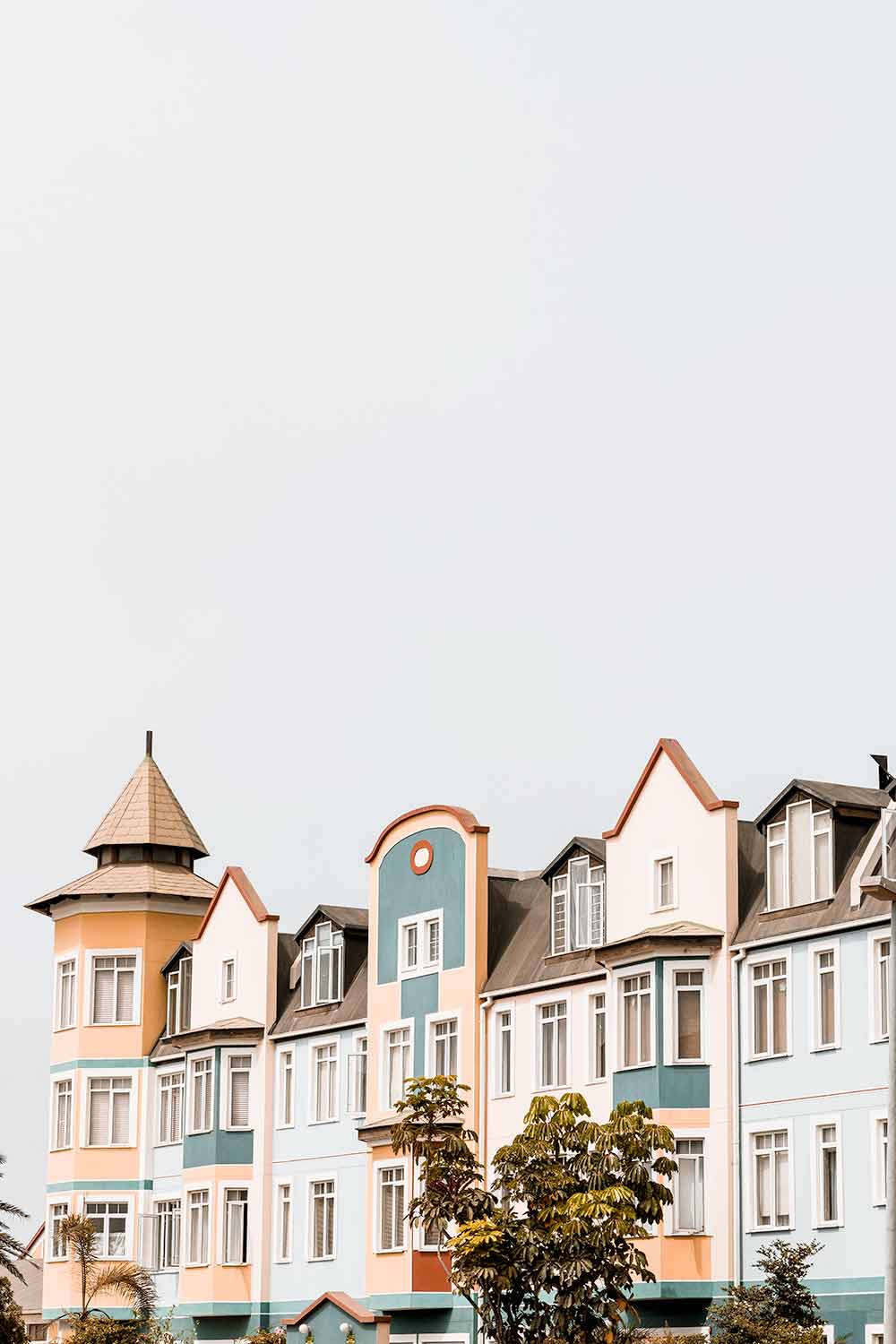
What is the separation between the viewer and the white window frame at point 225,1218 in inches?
2266

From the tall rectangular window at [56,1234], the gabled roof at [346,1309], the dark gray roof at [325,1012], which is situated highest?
the dark gray roof at [325,1012]

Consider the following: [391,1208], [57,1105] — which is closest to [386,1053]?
[391,1208]

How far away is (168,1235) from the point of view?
6056cm

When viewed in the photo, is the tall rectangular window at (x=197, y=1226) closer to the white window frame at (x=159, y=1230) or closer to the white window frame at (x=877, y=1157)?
the white window frame at (x=159, y=1230)

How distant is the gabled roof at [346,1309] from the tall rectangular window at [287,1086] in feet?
16.5

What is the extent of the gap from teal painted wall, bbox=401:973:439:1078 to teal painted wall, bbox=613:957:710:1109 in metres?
8.16

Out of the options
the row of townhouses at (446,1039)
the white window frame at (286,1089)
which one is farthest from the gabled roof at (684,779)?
the white window frame at (286,1089)

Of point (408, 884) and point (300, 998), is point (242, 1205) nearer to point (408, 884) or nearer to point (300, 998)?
point (300, 998)

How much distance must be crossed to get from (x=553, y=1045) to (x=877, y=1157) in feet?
32.1

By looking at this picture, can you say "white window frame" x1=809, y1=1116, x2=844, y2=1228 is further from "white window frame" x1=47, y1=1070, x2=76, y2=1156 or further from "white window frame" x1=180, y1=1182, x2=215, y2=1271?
"white window frame" x1=47, y1=1070, x2=76, y2=1156

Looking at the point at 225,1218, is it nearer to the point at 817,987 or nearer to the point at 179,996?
the point at 179,996

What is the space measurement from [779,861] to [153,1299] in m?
24.8

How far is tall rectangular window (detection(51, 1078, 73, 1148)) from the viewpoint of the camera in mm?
63688

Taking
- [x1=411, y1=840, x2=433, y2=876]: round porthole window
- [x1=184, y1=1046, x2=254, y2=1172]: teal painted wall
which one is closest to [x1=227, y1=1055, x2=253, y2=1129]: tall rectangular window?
[x1=184, y1=1046, x2=254, y2=1172]: teal painted wall
